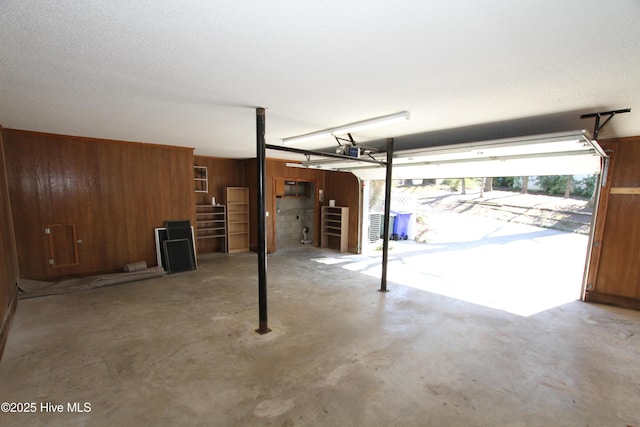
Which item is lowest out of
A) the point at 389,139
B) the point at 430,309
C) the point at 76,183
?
the point at 430,309

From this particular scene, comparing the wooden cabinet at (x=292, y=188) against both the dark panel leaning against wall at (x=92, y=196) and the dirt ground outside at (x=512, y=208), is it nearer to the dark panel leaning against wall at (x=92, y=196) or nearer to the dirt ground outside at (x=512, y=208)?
the dark panel leaning against wall at (x=92, y=196)

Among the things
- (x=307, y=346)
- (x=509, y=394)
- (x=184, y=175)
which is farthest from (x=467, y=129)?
(x=184, y=175)

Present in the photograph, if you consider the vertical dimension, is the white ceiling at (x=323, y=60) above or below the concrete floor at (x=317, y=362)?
above

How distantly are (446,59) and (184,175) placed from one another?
589 cm

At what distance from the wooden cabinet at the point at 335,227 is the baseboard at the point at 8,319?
6.66 meters

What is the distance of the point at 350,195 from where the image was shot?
26.9 feet

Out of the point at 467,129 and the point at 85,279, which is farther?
the point at 85,279

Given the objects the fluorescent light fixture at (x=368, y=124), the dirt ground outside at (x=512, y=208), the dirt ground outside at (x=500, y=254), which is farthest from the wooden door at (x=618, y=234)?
the dirt ground outside at (x=512, y=208)

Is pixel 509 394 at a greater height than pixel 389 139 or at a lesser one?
lesser

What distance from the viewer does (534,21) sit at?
4.97 feet

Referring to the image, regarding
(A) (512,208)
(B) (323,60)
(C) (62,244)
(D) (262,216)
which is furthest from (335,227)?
(A) (512,208)

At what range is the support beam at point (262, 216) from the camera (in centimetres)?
313

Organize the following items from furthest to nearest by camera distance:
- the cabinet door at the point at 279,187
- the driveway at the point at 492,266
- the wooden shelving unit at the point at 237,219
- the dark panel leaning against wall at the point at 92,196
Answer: the cabinet door at the point at 279,187 < the wooden shelving unit at the point at 237,219 < the driveway at the point at 492,266 < the dark panel leaning against wall at the point at 92,196

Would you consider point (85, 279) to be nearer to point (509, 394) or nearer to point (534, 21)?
point (509, 394)
